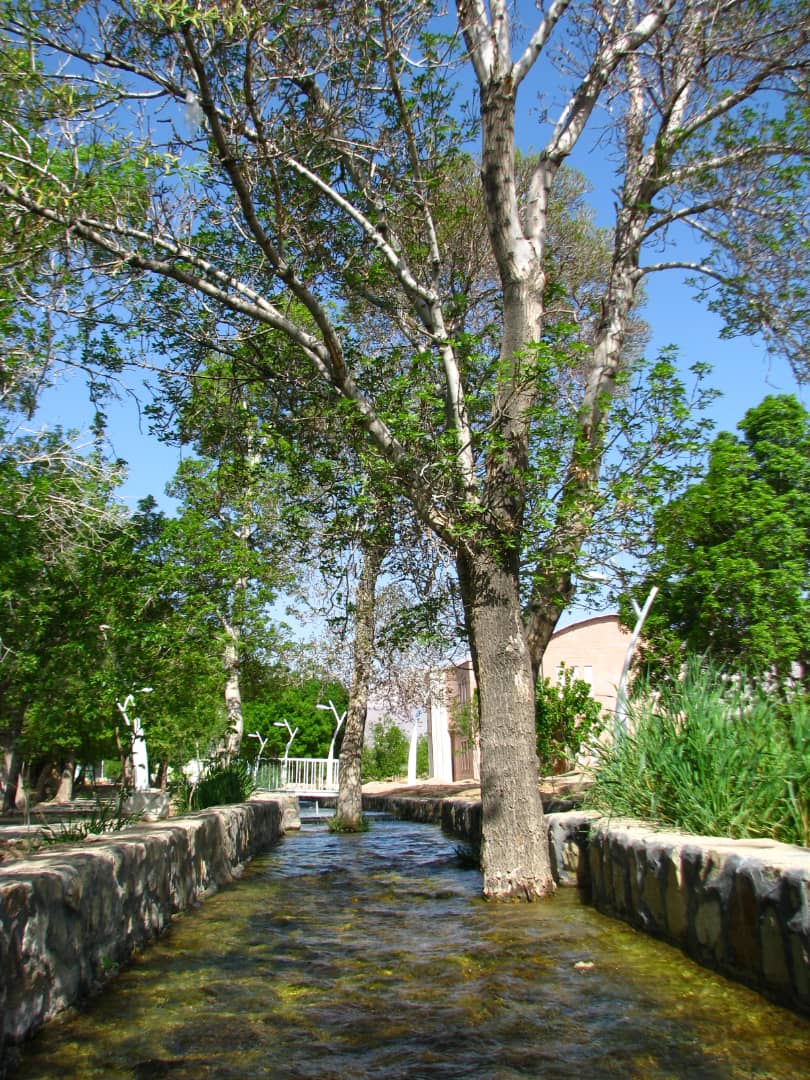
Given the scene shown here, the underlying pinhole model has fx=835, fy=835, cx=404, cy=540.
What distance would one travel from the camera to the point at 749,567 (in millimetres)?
13852

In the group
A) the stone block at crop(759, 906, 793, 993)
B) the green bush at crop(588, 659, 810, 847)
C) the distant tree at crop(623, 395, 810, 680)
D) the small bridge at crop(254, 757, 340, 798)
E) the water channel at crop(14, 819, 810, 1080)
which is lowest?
the water channel at crop(14, 819, 810, 1080)

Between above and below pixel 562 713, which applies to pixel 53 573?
above

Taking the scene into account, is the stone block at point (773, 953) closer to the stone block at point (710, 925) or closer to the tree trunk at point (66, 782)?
the stone block at point (710, 925)

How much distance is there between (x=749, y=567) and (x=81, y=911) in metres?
12.7

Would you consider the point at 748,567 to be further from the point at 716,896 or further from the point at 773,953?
the point at 773,953

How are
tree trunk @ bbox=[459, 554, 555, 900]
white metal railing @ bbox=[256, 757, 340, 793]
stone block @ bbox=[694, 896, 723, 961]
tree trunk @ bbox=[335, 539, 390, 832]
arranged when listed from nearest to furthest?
stone block @ bbox=[694, 896, 723, 961]
tree trunk @ bbox=[459, 554, 555, 900]
tree trunk @ bbox=[335, 539, 390, 832]
white metal railing @ bbox=[256, 757, 340, 793]

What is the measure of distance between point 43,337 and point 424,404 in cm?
329

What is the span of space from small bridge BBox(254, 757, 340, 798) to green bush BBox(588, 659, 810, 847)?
1983 centimetres

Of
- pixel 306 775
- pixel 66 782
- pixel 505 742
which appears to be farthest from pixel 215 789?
pixel 66 782

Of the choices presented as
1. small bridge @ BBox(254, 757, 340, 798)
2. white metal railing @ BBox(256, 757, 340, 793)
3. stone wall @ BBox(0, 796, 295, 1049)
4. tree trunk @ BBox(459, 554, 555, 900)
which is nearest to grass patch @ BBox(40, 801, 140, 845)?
stone wall @ BBox(0, 796, 295, 1049)

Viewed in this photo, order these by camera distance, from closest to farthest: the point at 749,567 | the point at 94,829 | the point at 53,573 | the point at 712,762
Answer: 1. the point at 712,762
2. the point at 94,829
3. the point at 53,573
4. the point at 749,567

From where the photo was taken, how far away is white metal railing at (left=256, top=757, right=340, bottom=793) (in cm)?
2497

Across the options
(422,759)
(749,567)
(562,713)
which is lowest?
(562,713)

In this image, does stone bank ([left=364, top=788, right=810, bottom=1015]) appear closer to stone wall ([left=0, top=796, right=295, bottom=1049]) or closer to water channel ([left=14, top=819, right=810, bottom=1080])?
water channel ([left=14, top=819, right=810, bottom=1080])
